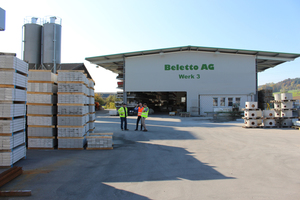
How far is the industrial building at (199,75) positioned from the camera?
26.3m

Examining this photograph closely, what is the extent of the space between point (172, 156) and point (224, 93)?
21.3 meters

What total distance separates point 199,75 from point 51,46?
1745 centimetres

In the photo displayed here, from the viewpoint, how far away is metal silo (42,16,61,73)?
15.1 metres

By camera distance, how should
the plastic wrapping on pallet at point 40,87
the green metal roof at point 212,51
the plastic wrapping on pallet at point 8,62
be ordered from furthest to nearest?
the green metal roof at point 212,51
the plastic wrapping on pallet at point 40,87
the plastic wrapping on pallet at point 8,62

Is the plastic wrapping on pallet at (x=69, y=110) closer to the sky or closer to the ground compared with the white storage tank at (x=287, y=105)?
closer to the ground

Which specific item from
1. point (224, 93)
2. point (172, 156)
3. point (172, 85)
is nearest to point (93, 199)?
point (172, 156)

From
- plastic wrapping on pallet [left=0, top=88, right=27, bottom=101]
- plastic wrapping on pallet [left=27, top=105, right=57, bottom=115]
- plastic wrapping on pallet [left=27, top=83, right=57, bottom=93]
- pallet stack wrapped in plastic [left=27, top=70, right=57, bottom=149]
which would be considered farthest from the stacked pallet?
plastic wrapping on pallet [left=0, top=88, right=27, bottom=101]

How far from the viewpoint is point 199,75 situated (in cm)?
2639

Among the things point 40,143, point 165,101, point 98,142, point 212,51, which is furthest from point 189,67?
point 40,143

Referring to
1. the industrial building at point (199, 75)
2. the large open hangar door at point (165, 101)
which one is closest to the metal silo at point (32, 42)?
the industrial building at point (199, 75)

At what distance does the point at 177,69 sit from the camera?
26.5m

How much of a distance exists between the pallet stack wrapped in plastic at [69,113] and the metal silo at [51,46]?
8.06m

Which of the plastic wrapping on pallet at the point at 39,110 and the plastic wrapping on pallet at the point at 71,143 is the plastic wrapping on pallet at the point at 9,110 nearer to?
the plastic wrapping on pallet at the point at 39,110

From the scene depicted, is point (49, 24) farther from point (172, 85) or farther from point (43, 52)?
point (172, 85)
